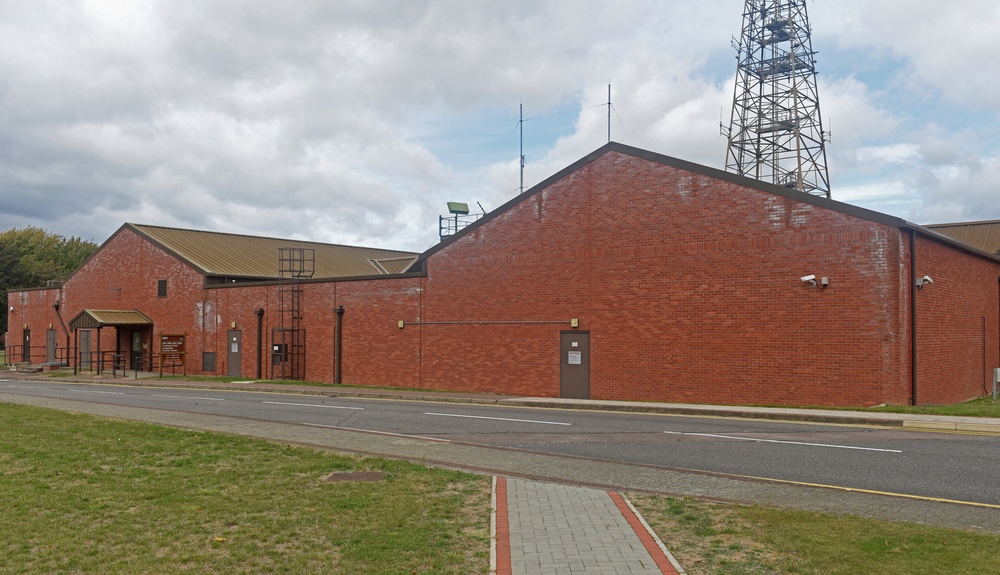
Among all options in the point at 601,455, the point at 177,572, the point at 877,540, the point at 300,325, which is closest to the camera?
the point at 177,572

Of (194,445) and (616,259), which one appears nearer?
(194,445)

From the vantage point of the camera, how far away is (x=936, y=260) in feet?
71.2

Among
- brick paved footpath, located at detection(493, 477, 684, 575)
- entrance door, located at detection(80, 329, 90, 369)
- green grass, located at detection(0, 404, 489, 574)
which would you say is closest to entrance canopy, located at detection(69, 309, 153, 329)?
entrance door, located at detection(80, 329, 90, 369)

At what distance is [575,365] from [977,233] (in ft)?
97.8

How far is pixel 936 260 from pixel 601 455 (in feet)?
46.9

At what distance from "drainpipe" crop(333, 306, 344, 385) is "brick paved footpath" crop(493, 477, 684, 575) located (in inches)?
925

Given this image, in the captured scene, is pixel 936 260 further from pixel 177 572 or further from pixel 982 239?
pixel 982 239

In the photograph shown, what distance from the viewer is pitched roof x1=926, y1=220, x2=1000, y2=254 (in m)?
41.1

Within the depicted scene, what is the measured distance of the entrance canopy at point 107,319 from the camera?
134 feet

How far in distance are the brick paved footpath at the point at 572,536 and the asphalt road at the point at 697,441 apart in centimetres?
263

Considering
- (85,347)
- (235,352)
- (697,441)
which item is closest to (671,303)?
(697,441)

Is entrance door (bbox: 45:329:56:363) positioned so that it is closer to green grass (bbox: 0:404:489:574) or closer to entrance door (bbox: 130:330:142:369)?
entrance door (bbox: 130:330:142:369)

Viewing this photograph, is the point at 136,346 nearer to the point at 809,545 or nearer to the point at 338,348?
the point at 338,348

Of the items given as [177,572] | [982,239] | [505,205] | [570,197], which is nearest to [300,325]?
[505,205]
